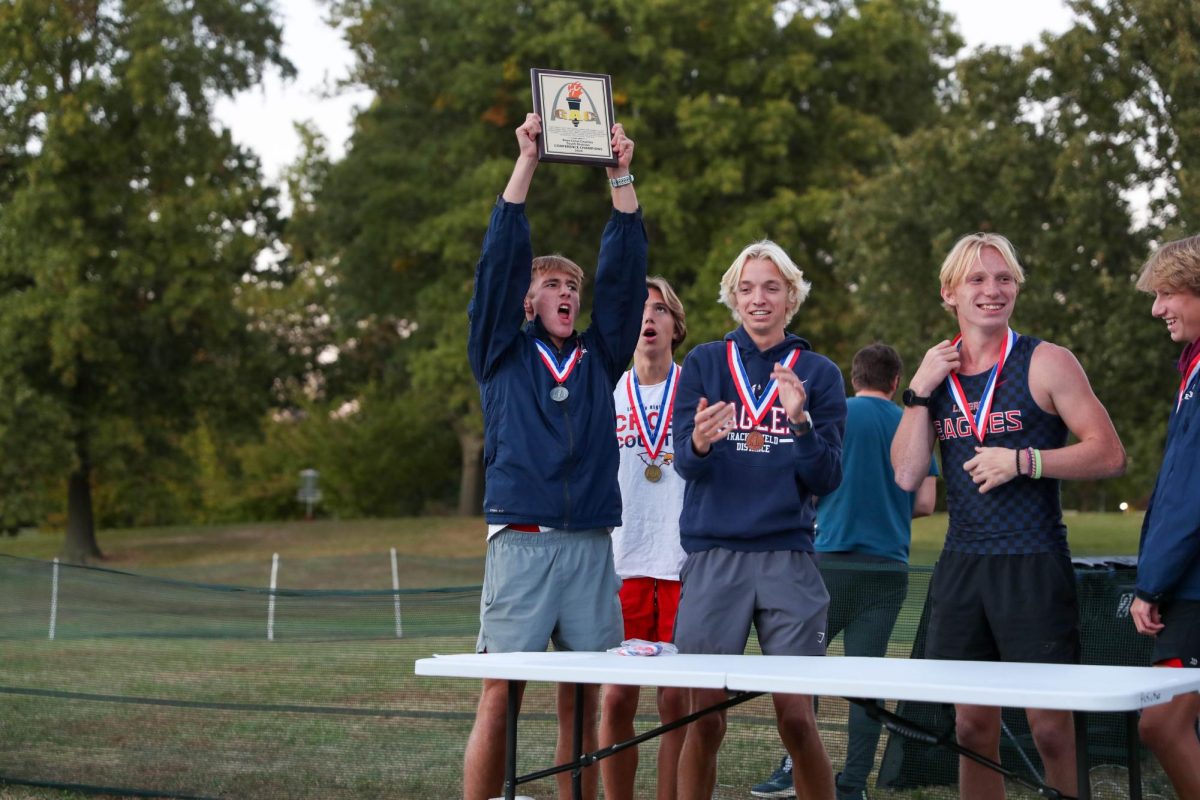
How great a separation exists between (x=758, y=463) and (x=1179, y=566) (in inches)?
50.7

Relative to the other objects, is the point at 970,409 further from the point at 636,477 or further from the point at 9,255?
the point at 9,255

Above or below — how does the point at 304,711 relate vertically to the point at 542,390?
below

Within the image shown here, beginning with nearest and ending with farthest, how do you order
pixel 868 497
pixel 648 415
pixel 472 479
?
pixel 648 415, pixel 868 497, pixel 472 479

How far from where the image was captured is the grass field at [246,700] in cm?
620

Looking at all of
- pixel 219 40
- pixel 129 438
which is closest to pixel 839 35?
pixel 219 40

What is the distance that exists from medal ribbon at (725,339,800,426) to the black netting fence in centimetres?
165

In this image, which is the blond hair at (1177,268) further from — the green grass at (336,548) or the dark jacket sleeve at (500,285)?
the green grass at (336,548)

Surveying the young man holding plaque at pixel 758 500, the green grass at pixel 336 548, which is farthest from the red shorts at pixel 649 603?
the green grass at pixel 336 548

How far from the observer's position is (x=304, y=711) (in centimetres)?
678

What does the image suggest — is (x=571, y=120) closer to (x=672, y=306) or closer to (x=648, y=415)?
(x=672, y=306)

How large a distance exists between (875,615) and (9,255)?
911 inches

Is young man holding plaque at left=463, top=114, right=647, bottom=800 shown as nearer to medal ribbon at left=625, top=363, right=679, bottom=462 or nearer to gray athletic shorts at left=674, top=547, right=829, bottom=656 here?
gray athletic shorts at left=674, top=547, right=829, bottom=656

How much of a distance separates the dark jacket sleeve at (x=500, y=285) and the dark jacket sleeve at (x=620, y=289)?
0.91ft

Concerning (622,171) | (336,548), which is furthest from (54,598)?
(336,548)
